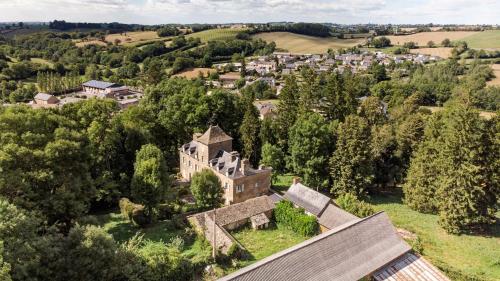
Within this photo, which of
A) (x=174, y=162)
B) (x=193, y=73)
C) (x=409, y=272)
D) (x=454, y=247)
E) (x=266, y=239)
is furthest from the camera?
(x=193, y=73)

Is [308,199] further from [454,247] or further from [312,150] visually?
[454,247]

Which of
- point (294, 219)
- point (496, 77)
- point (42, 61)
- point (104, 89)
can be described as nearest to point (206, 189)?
point (294, 219)

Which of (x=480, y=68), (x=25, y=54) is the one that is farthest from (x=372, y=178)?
(x=25, y=54)

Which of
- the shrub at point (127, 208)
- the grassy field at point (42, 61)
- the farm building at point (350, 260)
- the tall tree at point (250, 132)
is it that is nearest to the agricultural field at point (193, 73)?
the grassy field at point (42, 61)

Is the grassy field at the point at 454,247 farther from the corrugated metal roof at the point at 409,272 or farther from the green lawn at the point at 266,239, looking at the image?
the green lawn at the point at 266,239

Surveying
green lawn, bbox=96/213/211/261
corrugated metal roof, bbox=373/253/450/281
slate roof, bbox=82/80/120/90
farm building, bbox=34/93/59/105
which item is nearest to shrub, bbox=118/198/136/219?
green lawn, bbox=96/213/211/261
